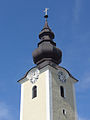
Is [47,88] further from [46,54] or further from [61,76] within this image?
[46,54]

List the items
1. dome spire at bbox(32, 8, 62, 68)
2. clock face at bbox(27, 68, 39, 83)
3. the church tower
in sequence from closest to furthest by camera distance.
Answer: the church tower → clock face at bbox(27, 68, 39, 83) → dome spire at bbox(32, 8, 62, 68)

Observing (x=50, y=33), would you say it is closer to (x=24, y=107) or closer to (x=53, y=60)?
(x=53, y=60)

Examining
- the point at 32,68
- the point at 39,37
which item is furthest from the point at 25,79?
the point at 39,37

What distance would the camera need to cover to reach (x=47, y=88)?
2236 centimetres

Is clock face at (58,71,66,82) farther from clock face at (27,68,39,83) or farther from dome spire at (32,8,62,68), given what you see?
clock face at (27,68,39,83)

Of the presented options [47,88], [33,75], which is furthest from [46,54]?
[47,88]

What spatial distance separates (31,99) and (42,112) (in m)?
1.91

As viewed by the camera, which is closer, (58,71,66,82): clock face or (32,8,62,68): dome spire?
(58,71,66,82): clock face

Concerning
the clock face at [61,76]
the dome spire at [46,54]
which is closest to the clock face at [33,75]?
the dome spire at [46,54]

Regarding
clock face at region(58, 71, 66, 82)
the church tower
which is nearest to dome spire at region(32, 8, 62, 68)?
the church tower

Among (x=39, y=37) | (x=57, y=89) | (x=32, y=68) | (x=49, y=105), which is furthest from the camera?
(x=39, y=37)

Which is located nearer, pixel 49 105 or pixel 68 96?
pixel 49 105

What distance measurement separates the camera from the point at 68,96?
23688 mm

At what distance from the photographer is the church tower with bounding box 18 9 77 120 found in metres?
21.9
